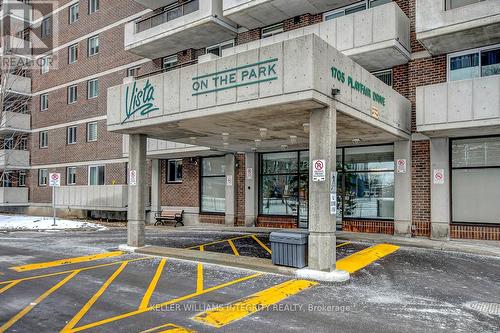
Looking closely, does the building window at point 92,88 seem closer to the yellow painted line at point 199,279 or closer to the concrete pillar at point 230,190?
the concrete pillar at point 230,190

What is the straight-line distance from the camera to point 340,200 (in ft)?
59.5

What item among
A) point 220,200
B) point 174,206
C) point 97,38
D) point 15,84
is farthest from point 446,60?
point 15,84

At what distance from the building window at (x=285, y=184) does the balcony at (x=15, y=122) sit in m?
24.4

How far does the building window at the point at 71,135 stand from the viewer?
31.5 m

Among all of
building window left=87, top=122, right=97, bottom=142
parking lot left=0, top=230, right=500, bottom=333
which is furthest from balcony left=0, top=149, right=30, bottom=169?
parking lot left=0, top=230, right=500, bottom=333

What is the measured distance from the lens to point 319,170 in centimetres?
990

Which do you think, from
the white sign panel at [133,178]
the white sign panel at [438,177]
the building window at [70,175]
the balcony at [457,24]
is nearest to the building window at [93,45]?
the building window at [70,175]

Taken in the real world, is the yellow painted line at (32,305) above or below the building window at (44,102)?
below

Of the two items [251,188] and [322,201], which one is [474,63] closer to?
[322,201]

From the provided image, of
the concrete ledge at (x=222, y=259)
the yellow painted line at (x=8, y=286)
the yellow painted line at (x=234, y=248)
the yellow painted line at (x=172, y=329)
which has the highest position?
the concrete ledge at (x=222, y=259)

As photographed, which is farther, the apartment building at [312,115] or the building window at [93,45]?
the building window at [93,45]

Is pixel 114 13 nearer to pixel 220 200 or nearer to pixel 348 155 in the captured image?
pixel 220 200

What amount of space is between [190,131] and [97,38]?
20.0 m

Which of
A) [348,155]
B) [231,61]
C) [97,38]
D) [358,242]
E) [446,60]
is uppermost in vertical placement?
[97,38]
